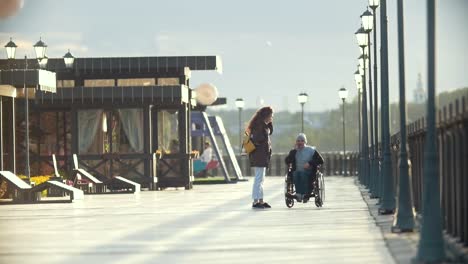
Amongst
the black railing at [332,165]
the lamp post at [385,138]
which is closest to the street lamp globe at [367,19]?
the lamp post at [385,138]

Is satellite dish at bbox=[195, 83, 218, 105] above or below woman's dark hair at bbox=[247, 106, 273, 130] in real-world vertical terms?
above

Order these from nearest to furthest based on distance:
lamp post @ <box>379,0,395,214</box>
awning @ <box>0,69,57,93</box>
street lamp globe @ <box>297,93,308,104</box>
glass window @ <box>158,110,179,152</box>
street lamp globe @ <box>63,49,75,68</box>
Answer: lamp post @ <box>379,0,395,214</box>
awning @ <box>0,69,57,93</box>
street lamp globe @ <box>63,49,75,68</box>
glass window @ <box>158,110,179,152</box>
street lamp globe @ <box>297,93,308,104</box>

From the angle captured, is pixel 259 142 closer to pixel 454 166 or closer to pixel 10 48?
pixel 454 166

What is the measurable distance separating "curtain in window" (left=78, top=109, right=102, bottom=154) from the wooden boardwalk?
15.5 metres

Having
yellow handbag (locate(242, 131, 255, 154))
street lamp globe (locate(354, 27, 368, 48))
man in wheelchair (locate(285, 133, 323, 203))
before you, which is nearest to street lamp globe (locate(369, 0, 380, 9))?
man in wheelchair (locate(285, 133, 323, 203))

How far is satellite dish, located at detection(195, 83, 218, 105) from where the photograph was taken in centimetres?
5819

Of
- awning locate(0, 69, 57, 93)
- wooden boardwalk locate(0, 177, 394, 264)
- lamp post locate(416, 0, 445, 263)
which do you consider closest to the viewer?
lamp post locate(416, 0, 445, 263)

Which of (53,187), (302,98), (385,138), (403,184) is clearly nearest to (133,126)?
(53,187)

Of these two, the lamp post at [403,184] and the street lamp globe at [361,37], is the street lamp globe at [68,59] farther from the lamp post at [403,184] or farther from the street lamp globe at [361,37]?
the lamp post at [403,184]

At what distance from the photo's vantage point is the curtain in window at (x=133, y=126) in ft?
155

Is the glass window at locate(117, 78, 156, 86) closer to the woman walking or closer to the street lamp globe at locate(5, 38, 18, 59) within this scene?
the street lamp globe at locate(5, 38, 18, 59)

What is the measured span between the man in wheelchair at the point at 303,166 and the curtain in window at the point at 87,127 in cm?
1909

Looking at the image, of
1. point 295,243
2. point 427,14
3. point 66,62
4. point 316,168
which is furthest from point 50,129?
point 427,14

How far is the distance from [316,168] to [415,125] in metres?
7.05
